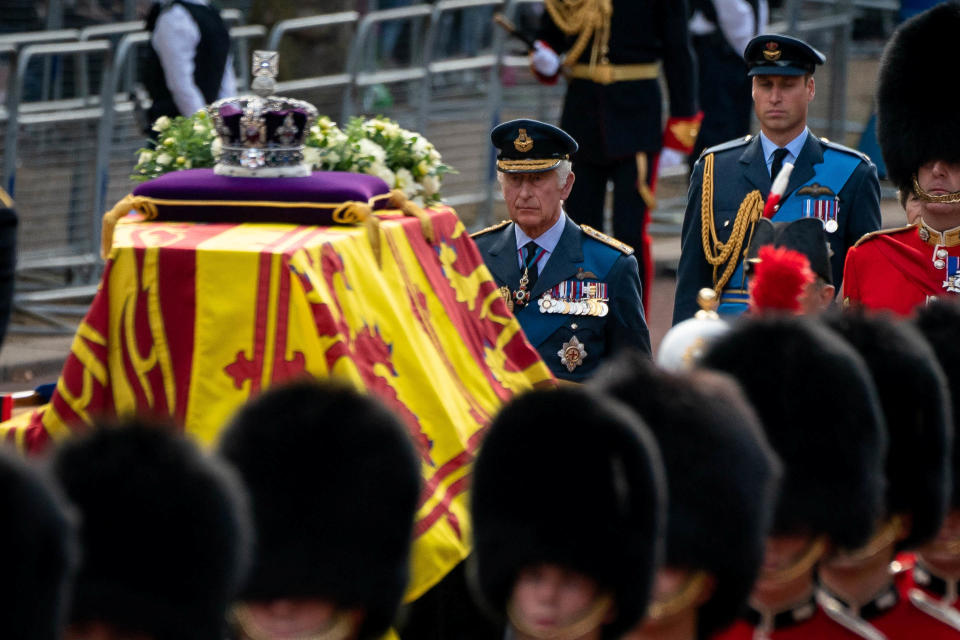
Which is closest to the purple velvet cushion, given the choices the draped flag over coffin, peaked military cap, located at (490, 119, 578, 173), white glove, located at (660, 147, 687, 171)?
the draped flag over coffin

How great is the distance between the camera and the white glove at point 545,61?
862 centimetres

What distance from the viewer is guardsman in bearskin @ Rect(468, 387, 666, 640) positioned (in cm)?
298

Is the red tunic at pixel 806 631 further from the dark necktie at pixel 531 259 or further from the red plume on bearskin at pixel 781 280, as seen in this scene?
the dark necktie at pixel 531 259

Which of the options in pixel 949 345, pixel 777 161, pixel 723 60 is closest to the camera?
pixel 949 345

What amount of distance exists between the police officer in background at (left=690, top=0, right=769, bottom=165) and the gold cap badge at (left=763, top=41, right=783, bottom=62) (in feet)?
15.3

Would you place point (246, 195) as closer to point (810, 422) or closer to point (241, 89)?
point (810, 422)

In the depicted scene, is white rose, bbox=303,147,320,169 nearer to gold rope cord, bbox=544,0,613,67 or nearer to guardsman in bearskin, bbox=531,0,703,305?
guardsman in bearskin, bbox=531,0,703,305

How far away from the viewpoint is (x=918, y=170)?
5648mm

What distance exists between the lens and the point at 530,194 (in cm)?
573

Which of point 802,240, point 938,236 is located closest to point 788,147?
point 938,236

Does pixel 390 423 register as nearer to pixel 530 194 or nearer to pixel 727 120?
pixel 530 194

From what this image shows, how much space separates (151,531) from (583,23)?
6.35 meters

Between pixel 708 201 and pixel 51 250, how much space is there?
13.7 ft

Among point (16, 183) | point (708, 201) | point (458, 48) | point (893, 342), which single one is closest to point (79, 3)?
point (458, 48)
